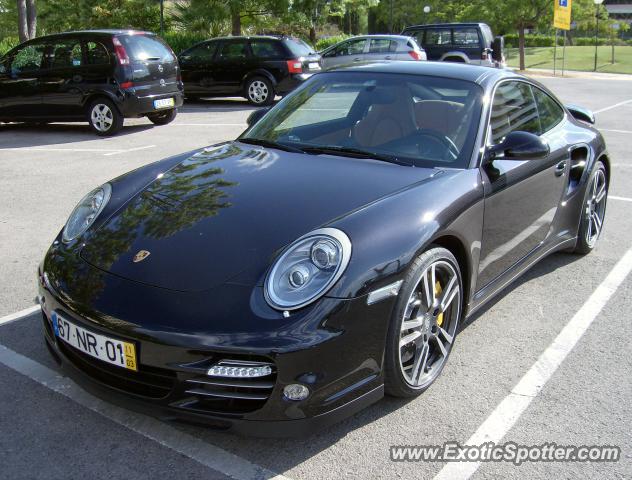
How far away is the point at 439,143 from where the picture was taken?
12.0 ft

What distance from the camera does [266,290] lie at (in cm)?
262

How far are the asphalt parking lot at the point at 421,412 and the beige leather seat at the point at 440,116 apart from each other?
1.14m

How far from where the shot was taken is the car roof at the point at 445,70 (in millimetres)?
3963

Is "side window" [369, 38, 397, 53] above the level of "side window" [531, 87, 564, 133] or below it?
above

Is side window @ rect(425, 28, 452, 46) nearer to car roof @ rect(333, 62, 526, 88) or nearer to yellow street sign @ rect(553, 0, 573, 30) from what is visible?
yellow street sign @ rect(553, 0, 573, 30)

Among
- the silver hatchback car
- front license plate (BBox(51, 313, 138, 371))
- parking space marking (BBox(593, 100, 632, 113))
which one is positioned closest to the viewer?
front license plate (BBox(51, 313, 138, 371))

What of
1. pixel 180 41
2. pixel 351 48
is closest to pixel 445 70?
pixel 351 48

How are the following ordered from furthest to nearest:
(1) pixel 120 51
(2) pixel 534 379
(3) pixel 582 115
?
(1) pixel 120 51
(3) pixel 582 115
(2) pixel 534 379

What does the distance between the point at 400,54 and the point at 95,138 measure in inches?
425

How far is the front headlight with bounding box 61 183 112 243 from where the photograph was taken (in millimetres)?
3293

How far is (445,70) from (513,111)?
480mm

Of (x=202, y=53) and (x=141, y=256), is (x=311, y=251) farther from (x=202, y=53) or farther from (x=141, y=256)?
(x=202, y=53)

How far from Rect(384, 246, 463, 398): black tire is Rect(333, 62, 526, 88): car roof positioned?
1.31 meters

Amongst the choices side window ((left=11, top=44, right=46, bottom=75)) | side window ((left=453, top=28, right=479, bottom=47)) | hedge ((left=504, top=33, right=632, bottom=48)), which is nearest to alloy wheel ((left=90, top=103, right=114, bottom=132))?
side window ((left=11, top=44, right=46, bottom=75))
